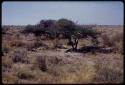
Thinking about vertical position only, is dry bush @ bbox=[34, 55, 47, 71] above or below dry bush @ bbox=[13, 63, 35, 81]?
below

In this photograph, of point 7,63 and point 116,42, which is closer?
point 7,63

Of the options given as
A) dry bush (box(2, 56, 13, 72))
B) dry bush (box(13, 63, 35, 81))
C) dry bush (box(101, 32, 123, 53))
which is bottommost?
A: dry bush (box(101, 32, 123, 53))

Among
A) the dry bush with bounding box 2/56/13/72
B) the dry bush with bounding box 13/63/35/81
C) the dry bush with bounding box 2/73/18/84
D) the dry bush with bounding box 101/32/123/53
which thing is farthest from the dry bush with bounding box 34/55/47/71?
the dry bush with bounding box 101/32/123/53

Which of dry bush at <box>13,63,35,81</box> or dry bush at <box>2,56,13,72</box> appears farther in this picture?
dry bush at <box>2,56,13,72</box>

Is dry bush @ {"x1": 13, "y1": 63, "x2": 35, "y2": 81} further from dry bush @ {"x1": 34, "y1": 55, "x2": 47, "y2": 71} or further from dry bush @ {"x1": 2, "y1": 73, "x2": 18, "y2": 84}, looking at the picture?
dry bush @ {"x1": 34, "y1": 55, "x2": 47, "y2": 71}

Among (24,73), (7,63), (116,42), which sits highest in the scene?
(24,73)

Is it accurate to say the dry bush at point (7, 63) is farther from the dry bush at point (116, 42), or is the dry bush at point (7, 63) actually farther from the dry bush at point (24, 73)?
the dry bush at point (116, 42)

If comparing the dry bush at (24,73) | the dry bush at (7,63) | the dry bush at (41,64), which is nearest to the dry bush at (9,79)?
the dry bush at (24,73)

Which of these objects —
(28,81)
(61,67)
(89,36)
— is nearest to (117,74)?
(61,67)

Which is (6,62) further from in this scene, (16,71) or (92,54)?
(92,54)

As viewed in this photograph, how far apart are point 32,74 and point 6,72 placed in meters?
0.72

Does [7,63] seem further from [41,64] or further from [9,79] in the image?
[9,79]

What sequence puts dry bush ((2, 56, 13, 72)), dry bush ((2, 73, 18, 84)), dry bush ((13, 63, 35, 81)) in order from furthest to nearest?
1. dry bush ((2, 56, 13, 72))
2. dry bush ((13, 63, 35, 81))
3. dry bush ((2, 73, 18, 84))

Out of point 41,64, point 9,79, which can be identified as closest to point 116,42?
point 41,64
